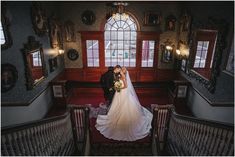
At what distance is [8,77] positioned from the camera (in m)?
4.61

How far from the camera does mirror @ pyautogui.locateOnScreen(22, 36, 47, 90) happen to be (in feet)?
17.5

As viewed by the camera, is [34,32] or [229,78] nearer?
[229,78]

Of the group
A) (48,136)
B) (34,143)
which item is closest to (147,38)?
(48,136)

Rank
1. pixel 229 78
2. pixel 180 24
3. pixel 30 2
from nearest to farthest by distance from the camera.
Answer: pixel 229 78 → pixel 30 2 → pixel 180 24

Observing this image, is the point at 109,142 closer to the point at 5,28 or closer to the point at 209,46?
the point at 5,28

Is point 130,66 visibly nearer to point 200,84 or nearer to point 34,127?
point 200,84

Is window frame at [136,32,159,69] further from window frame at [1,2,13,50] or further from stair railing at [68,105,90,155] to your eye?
window frame at [1,2,13,50]

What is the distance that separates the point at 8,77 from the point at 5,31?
1.09m

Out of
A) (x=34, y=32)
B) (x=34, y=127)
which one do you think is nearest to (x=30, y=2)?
(x=34, y=32)

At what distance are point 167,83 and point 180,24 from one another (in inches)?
105

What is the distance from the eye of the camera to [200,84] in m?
6.24

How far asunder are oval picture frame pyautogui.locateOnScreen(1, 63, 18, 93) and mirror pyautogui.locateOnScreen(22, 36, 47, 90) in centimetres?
50

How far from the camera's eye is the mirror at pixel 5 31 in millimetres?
4332

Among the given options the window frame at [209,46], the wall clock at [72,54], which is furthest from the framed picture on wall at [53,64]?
the window frame at [209,46]
